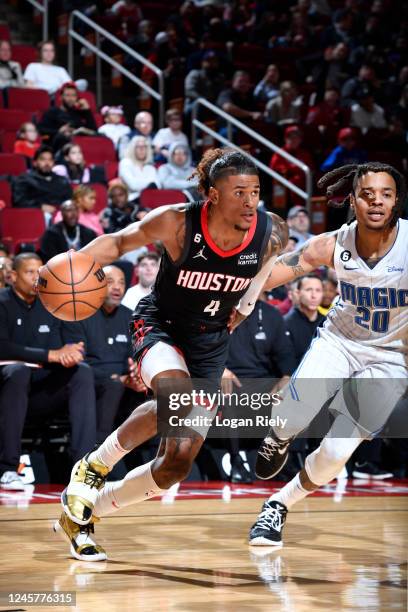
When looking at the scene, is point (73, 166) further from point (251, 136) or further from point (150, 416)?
point (150, 416)

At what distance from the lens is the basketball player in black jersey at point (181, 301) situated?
4.81m

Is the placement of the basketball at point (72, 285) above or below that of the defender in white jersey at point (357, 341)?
above

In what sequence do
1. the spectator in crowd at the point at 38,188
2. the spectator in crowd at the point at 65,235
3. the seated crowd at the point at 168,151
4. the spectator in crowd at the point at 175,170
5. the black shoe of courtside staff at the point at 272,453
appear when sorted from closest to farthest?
1. the black shoe of courtside staff at the point at 272,453
2. the seated crowd at the point at 168,151
3. the spectator in crowd at the point at 65,235
4. the spectator in crowd at the point at 38,188
5. the spectator in crowd at the point at 175,170

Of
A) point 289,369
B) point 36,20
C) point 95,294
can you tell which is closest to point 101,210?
point 289,369

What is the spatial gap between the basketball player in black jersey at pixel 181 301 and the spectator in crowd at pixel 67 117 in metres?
7.41

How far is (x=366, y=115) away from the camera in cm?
1534

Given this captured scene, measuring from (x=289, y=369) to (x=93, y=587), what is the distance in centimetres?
476

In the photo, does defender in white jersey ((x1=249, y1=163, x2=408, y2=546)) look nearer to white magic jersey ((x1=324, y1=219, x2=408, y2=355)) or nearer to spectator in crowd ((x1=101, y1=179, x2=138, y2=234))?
white magic jersey ((x1=324, y1=219, x2=408, y2=355))

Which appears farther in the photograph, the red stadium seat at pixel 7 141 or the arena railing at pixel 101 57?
the arena railing at pixel 101 57

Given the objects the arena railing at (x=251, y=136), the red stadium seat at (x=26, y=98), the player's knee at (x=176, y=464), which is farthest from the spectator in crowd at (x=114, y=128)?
the player's knee at (x=176, y=464)

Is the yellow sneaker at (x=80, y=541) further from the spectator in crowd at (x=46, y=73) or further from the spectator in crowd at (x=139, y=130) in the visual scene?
the spectator in crowd at (x=46, y=73)

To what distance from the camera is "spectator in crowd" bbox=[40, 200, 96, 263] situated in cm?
942

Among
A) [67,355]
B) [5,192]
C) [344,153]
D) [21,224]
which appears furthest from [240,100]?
[67,355]

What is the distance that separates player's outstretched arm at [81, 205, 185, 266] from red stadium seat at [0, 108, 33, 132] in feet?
26.0
